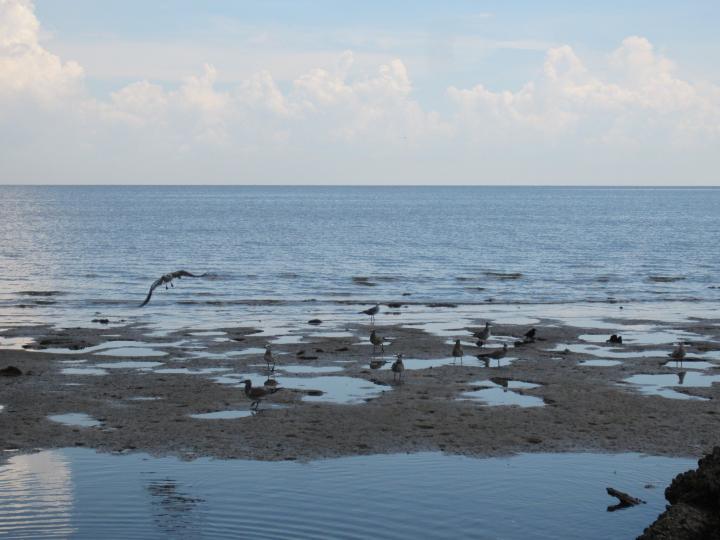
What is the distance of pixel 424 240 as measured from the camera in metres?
98.3

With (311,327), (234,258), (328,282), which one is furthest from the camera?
(234,258)

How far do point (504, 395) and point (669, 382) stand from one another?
4490mm

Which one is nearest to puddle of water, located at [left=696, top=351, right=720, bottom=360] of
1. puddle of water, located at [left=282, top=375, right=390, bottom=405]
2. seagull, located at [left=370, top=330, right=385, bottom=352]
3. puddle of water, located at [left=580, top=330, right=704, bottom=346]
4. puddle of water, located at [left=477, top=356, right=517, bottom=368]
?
puddle of water, located at [left=580, top=330, right=704, bottom=346]

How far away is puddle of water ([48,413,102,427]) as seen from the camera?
59.4 ft

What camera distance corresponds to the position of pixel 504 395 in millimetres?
21031

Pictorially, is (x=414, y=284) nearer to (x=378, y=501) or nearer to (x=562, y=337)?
(x=562, y=337)

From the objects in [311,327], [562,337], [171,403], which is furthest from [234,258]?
[171,403]

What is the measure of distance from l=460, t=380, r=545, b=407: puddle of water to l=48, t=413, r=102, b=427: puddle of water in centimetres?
780

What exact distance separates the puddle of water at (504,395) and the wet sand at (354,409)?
0.24 metres

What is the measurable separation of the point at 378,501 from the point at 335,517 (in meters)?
0.88

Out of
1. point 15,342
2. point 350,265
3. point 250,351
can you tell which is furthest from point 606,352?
point 350,265

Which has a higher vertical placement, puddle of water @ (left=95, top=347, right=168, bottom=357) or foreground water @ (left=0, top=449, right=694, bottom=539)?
foreground water @ (left=0, top=449, right=694, bottom=539)

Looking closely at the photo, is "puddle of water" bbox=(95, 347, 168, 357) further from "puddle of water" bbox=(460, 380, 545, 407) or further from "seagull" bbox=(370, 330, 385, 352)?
"puddle of water" bbox=(460, 380, 545, 407)

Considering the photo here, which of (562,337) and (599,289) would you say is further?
(599,289)
